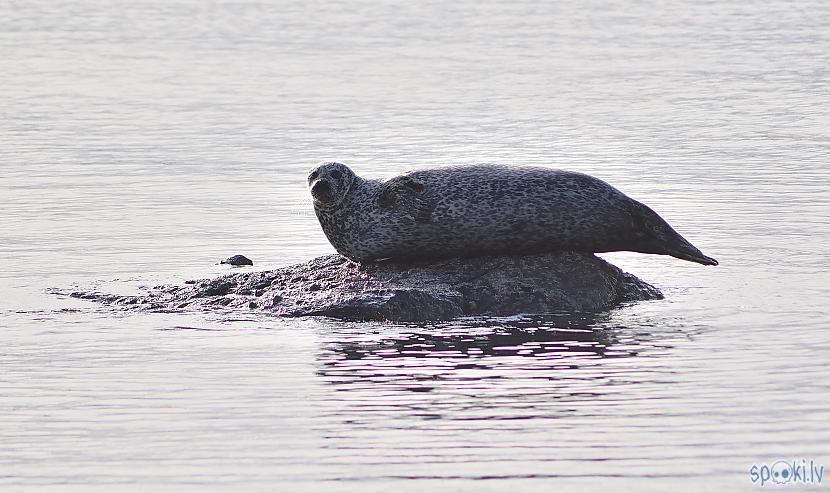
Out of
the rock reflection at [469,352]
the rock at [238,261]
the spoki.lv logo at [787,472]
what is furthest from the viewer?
the rock at [238,261]

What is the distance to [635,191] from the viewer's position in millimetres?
14797

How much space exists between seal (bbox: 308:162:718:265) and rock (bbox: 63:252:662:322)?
0.11 m

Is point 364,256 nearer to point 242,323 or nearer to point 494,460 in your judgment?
point 242,323

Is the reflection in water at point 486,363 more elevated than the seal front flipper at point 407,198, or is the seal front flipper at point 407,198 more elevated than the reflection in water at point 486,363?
the seal front flipper at point 407,198

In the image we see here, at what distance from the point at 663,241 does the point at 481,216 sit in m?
1.36

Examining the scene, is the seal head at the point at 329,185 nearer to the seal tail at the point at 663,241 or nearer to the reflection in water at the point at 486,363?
the reflection in water at the point at 486,363

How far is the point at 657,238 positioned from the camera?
10992mm

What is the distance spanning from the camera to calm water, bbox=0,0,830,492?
6.81m

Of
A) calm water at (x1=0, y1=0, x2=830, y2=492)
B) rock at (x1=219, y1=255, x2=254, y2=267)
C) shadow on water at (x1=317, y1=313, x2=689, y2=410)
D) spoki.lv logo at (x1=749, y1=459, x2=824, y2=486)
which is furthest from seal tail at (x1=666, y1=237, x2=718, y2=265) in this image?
spoki.lv logo at (x1=749, y1=459, x2=824, y2=486)

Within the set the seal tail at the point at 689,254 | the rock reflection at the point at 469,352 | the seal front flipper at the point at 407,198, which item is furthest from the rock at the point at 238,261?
the seal tail at the point at 689,254

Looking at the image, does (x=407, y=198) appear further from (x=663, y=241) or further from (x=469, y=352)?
(x=469, y=352)

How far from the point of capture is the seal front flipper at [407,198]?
1070 cm

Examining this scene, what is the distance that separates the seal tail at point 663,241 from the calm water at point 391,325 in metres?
0.22

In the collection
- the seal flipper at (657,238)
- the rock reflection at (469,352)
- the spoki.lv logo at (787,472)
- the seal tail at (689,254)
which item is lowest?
the rock reflection at (469,352)
